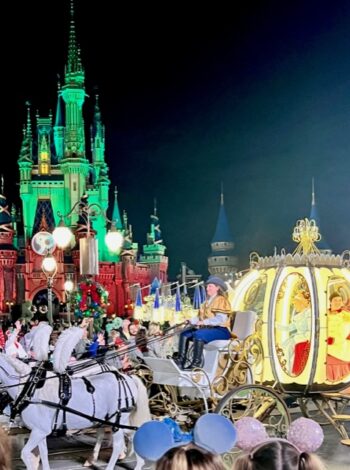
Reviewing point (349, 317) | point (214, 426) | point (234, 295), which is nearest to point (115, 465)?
point (234, 295)

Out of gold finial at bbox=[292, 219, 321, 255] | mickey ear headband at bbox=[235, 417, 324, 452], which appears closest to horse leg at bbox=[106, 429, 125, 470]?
gold finial at bbox=[292, 219, 321, 255]

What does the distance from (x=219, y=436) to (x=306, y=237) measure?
19.7 feet

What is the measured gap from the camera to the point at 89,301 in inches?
664

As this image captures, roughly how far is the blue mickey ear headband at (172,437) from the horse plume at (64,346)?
384 centimetres

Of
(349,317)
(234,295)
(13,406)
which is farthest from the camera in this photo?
(234,295)

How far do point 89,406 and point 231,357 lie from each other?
1924 millimetres

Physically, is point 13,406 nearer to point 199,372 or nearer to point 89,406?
point 89,406

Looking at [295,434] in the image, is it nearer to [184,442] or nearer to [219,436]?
[219,436]

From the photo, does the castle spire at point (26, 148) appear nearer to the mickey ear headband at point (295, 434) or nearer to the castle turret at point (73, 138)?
the castle turret at point (73, 138)

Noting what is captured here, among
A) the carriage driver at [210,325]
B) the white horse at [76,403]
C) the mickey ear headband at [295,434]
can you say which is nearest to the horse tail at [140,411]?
the white horse at [76,403]

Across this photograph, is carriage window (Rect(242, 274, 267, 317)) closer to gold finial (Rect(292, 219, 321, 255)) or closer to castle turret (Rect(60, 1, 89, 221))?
gold finial (Rect(292, 219, 321, 255))

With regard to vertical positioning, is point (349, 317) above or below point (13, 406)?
above

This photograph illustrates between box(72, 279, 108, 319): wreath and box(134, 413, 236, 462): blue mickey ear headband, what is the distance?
1234 cm

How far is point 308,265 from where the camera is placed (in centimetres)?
973
